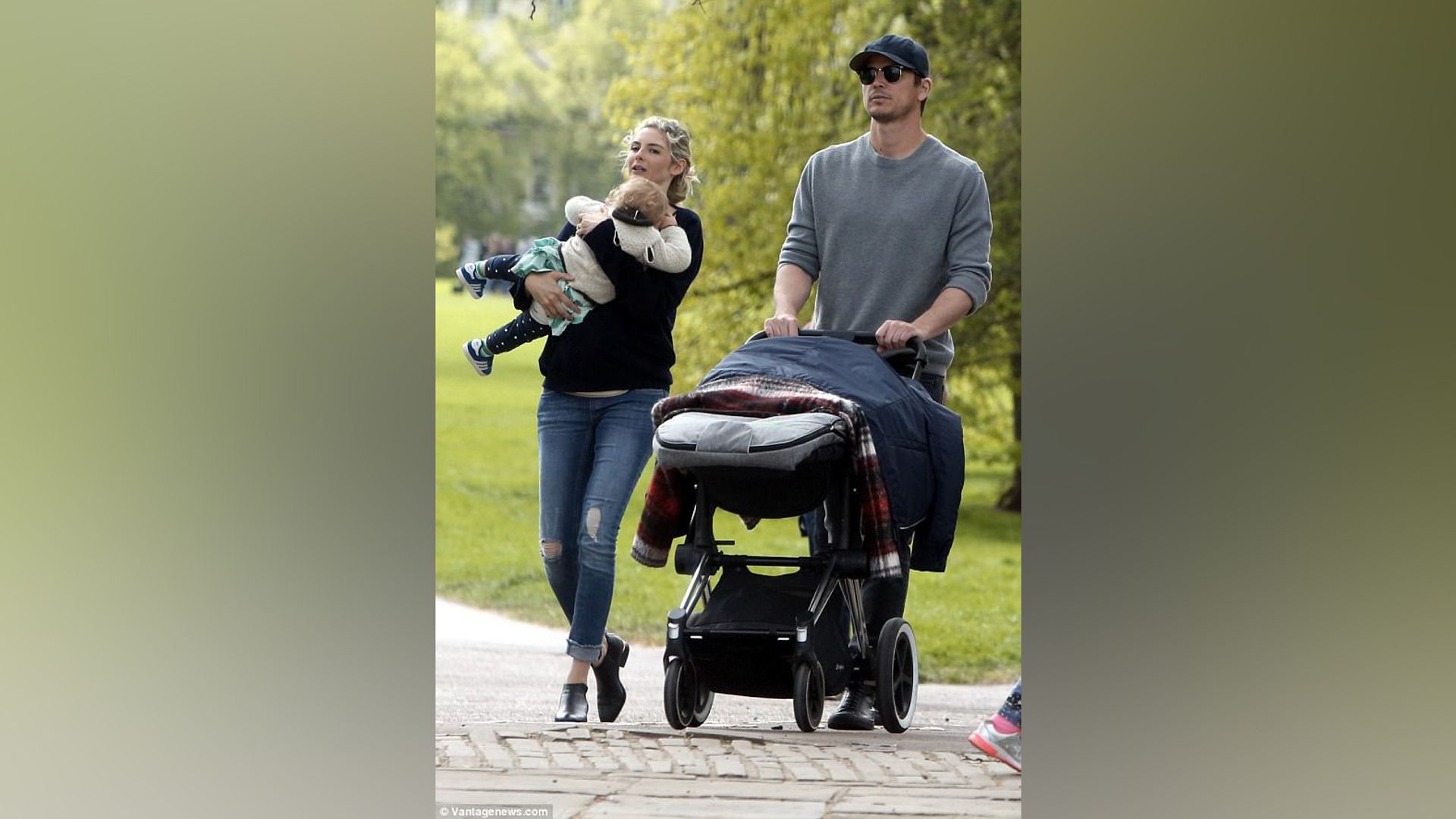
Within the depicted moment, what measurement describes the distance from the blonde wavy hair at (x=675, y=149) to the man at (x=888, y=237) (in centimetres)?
29

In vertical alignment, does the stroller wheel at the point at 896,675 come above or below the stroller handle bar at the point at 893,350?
below

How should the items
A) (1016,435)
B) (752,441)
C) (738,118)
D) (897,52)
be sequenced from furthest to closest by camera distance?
(1016,435) < (738,118) < (897,52) < (752,441)

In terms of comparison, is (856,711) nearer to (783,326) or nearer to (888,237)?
(783,326)

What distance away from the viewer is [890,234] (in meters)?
4.25

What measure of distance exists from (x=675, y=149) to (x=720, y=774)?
4.93ft

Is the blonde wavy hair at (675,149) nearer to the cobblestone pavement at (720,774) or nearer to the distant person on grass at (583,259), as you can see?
the distant person on grass at (583,259)

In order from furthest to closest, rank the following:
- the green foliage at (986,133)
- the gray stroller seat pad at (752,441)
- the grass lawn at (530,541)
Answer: the green foliage at (986,133) < the grass lawn at (530,541) < the gray stroller seat pad at (752,441)

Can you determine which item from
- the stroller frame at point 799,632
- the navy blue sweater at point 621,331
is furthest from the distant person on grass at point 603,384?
the stroller frame at point 799,632

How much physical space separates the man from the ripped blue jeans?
0.43 meters

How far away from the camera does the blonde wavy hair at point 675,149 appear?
421 cm

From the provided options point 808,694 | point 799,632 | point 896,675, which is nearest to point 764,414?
point 799,632
